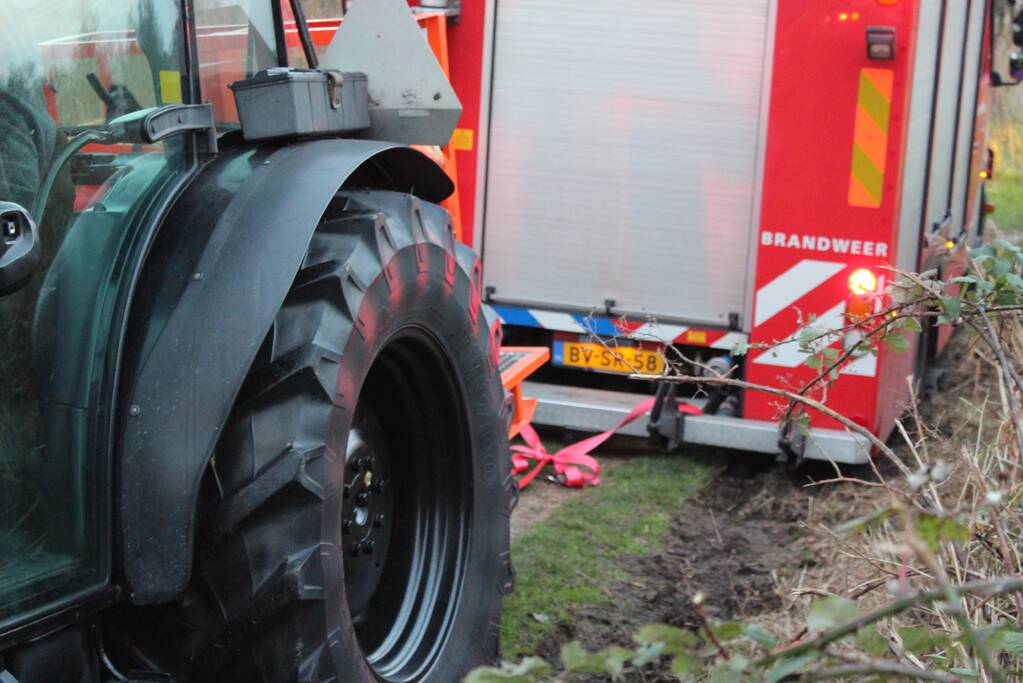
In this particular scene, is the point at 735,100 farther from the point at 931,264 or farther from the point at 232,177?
the point at 232,177

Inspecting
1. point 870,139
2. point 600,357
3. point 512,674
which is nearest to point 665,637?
point 512,674

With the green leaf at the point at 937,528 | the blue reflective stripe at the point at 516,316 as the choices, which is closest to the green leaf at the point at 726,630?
the green leaf at the point at 937,528

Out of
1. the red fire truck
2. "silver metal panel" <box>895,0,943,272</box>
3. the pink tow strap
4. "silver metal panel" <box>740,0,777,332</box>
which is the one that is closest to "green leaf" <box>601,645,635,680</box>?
the red fire truck

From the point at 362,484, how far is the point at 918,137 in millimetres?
3683

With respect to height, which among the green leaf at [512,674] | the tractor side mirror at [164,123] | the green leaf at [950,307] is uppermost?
the tractor side mirror at [164,123]

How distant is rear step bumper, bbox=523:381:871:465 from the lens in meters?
5.46

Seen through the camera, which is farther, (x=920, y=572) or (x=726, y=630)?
(x=920, y=572)

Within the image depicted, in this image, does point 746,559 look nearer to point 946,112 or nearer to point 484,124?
point 484,124

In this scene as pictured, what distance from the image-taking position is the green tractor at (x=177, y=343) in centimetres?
219

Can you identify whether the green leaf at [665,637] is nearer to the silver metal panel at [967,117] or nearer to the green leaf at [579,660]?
the green leaf at [579,660]

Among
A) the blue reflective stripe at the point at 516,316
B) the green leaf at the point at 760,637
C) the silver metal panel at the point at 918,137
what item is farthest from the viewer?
the blue reflective stripe at the point at 516,316

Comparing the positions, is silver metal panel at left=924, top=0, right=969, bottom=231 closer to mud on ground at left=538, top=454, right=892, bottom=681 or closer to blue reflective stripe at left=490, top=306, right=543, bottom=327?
mud on ground at left=538, top=454, right=892, bottom=681

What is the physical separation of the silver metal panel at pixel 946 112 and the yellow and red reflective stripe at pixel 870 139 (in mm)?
732

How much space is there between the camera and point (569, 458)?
5770 mm
